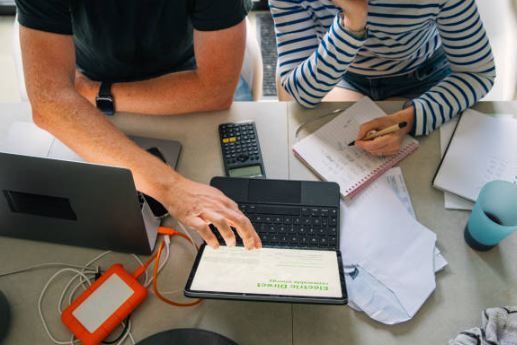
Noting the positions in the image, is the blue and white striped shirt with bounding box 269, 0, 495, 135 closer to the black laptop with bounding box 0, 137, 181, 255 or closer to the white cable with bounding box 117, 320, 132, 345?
the black laptop with bounding box 0, 137, 181, 255

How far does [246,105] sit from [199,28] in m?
0.21

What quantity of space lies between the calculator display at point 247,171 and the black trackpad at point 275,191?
40 mm

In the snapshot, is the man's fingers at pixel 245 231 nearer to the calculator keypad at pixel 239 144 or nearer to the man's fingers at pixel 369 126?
the calculator keypad at pixel 239 144

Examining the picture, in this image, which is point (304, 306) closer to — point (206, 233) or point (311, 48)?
point (206, 233)

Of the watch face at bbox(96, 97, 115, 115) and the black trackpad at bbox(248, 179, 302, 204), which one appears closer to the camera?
the black trackpad at bbox(248, 179, 302, 204)

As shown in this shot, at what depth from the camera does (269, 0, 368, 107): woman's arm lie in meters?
0.95

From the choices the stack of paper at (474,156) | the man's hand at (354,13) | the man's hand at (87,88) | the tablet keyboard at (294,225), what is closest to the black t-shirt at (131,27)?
the man's hand at (87,88)

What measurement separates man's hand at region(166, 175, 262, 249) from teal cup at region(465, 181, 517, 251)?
1.32ft

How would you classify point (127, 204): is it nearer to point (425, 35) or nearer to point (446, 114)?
point (446, 114)

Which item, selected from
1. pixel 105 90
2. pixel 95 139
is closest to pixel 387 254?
pixel 95 139

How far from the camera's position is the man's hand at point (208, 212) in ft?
2.46

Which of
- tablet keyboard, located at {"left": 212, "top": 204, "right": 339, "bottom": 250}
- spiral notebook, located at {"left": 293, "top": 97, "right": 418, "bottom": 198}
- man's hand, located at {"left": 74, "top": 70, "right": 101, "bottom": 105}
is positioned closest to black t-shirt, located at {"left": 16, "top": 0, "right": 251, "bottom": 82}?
man's hand, located at {"left": 74, "top": 70, "right": 101, "bottom": 105}

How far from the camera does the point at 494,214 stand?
→ 775 millimetres

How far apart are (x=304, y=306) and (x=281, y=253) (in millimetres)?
104
